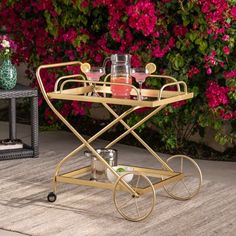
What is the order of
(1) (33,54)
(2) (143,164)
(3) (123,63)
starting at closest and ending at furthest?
(3) (123,63)
(2) (143,164)
(1) (33,54)

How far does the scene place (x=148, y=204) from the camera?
15.3 feet

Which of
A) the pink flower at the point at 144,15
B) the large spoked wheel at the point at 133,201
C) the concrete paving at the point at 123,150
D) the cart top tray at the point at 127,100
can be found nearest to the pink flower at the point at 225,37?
the pink flower at the point at 144,15

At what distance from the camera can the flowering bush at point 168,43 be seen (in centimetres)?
551

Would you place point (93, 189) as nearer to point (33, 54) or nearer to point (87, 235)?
point (87, 235)

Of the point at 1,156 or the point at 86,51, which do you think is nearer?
the point at 1,156

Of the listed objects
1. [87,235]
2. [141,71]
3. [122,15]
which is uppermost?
[122,15]

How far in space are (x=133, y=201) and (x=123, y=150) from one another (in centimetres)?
139

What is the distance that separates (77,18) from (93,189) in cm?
153

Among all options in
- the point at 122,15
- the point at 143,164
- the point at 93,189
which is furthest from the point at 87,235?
the point at 122,15

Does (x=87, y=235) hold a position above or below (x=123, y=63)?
below

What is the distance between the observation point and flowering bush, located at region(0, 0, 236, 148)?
5.51 m

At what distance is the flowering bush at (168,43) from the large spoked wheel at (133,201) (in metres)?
1.08

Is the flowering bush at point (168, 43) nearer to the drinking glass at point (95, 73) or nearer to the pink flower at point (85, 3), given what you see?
the pink flower at point (85, 3)

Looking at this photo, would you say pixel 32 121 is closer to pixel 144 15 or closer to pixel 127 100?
pixel 144 15
